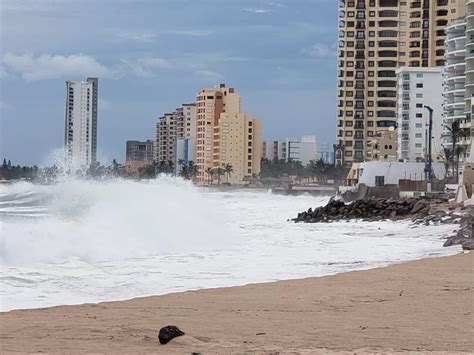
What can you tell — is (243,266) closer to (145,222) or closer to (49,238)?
(49,238)

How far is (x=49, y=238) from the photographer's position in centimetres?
1650

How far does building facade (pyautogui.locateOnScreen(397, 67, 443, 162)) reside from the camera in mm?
91188

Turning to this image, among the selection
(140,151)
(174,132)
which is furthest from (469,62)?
(140,151)

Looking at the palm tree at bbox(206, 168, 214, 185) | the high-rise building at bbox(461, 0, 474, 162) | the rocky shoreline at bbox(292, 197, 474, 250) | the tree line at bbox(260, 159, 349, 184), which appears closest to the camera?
the rocky shoreline at bbox(292, 197, 474, 250)

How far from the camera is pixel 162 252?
1716 cm

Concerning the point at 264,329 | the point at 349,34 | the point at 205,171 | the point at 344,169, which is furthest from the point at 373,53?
the point at 264,329

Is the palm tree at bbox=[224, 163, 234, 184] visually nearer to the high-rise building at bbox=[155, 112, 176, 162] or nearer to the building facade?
the high-rise building at bbox=[155, 112, 176, 162]

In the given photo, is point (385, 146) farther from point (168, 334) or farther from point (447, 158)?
point (168, 334)

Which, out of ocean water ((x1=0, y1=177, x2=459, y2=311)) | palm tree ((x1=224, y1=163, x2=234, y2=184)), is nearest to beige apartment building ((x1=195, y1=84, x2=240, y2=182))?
palm tree ((x1=224, y1=163, x2=234, y2=184))

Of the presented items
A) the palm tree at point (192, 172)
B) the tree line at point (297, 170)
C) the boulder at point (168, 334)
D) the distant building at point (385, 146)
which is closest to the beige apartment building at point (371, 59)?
the distant building at point (385, 146)

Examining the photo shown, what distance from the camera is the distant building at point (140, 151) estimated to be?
176250mm

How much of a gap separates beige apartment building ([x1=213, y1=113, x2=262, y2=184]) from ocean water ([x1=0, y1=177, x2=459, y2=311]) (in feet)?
327

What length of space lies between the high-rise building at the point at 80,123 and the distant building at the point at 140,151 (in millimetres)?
86597

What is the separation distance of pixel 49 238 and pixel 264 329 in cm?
993
